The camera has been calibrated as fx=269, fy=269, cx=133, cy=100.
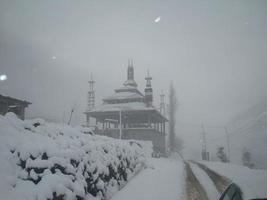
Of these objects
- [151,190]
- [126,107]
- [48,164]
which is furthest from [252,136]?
[48,164]

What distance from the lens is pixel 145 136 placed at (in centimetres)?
4153

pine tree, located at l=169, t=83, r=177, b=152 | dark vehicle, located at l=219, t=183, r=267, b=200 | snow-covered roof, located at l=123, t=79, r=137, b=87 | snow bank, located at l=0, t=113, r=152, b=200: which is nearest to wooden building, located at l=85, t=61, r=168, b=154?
snow-covered roof, located at l=123, t=79, r=137, b=87

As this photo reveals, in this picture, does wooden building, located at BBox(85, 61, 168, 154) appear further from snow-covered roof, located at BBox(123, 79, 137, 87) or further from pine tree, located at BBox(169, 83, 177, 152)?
pine tree, located at BBox(169, 83, 177, 152)

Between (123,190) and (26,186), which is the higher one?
(26,186)

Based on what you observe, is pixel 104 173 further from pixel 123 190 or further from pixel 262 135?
pixel 262 135

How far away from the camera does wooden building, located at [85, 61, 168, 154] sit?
42156mm

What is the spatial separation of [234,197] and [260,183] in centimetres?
39

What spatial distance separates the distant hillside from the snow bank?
213ft

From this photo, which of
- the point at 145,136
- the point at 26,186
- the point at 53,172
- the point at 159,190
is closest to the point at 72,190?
the point at 53,172

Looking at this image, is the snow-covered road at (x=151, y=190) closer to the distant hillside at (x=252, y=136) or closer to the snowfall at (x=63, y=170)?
the snowfall at (x=63, y=170)

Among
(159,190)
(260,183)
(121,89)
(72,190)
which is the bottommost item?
(159,190)

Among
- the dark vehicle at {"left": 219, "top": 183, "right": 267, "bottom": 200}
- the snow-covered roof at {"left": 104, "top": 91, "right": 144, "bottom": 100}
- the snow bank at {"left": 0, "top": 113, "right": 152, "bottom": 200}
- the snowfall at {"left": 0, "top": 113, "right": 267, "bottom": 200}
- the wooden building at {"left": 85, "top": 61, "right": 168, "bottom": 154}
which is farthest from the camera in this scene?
the snow-covered roof at {"left": 104, "top": 91, "right": 144, "bottom": 100}

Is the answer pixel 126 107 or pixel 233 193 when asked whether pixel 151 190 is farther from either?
pixel 126 107

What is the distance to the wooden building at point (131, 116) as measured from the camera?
42.2m
